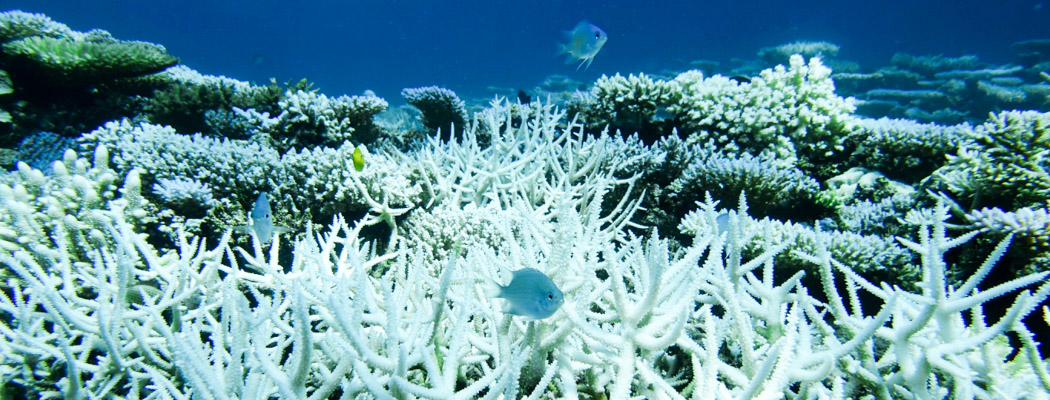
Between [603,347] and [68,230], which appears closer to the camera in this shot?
[603,347]

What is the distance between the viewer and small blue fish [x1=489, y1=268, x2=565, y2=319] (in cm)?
127

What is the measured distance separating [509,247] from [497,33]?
11307 cm

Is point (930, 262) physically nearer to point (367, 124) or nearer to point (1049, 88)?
point (367, 124)

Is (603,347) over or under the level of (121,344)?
under

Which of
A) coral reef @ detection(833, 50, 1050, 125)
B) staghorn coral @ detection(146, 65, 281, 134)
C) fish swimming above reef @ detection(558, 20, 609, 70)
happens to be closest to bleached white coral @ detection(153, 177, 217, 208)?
staghorn coral @ detection(146, 65, 281, 134)

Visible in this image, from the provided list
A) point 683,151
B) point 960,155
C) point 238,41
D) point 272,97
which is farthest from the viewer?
point 238,41

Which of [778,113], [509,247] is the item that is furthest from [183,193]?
[778,113]

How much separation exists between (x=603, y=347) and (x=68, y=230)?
330 centimetres

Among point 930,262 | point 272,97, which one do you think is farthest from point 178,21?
point 930,262

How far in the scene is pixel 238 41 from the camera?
91938 millimetres

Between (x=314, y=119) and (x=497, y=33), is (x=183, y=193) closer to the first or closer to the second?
(x=314, y=119)

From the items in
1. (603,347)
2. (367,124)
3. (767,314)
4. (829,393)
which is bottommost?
(829,393)

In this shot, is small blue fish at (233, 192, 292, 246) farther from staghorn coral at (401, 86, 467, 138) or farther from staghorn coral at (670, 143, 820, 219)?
staghorn coral at (401, 86, 467, 138)

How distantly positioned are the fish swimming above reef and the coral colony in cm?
89
